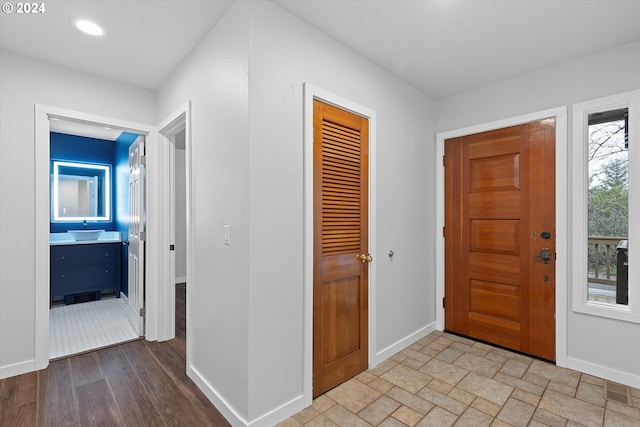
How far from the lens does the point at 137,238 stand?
10.6 ft

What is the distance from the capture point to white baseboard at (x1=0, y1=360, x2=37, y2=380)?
2.34 meters

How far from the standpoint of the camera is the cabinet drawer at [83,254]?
4168 millimetres

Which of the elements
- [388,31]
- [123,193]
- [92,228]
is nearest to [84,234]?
[92,228]

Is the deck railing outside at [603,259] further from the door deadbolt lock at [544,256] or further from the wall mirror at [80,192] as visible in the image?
the wall mirror at [80,192]

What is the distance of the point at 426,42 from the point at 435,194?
5.23ft

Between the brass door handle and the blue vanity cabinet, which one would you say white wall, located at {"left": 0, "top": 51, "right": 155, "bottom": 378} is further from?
the brass door handle

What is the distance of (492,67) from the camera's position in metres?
2.68

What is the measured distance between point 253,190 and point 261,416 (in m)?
1.32

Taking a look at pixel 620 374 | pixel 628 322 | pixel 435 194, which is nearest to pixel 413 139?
pixel 435 194

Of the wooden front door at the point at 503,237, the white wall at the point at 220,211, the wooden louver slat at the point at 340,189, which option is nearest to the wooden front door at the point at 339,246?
the wooden louver slat at the point at 340,189

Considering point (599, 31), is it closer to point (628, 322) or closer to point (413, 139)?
point (413, 139)

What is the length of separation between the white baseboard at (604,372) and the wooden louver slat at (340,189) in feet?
6.66

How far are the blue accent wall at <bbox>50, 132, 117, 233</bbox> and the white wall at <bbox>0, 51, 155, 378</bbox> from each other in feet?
8.21

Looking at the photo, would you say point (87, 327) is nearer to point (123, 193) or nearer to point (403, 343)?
point (123, 193)
